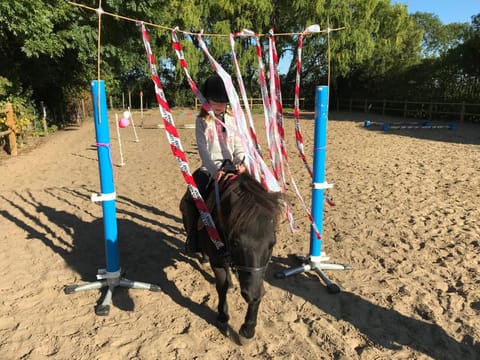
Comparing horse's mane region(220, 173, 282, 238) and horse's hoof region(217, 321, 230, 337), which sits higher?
horse's mane region(220, 173, 282, 238)

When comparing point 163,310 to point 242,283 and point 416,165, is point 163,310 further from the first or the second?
point 416,165

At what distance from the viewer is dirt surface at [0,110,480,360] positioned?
2.62 meters

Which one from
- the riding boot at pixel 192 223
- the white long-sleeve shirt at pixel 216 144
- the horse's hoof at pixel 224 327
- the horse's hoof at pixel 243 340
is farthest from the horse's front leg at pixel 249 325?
the white long-sleeve shirt at pixel 216 144

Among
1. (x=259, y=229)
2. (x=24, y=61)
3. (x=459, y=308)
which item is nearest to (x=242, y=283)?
(x=259, y=229)

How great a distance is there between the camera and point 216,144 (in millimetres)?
2998

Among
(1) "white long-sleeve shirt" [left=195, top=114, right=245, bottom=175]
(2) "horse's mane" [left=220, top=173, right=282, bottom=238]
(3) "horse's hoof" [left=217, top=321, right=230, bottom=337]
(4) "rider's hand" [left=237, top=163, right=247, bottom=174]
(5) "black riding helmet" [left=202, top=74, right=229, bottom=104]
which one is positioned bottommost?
(3) "horse's hoof" [left=217, top=321, right=230, bottom=337]

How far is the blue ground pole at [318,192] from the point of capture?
3293 mm

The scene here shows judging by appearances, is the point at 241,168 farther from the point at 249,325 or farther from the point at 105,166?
the point at 105,166

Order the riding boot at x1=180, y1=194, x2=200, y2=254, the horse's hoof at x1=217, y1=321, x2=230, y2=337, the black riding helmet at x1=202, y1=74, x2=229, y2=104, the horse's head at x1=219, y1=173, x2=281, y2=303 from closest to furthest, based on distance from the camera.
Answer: the horse's head at x1=219, y1=173, x2=281, y2=303
the horse's hoof at x1=217, y1=321, x2=230, y2=337
the black riding helmet at x1=202, y1=74, x2=229, y2=104
the riding boot at x1=180, y1=194, x2=200, y2=254

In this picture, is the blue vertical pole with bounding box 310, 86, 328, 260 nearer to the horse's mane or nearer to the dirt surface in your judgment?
the dirt surface

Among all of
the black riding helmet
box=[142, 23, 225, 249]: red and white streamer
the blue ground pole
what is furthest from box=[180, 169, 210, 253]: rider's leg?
the blue ground pole

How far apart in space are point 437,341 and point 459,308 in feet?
1.85

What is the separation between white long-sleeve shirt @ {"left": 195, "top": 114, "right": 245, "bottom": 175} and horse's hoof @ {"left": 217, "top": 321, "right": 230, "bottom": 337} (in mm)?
1205

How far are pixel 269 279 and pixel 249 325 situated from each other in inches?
38.9
